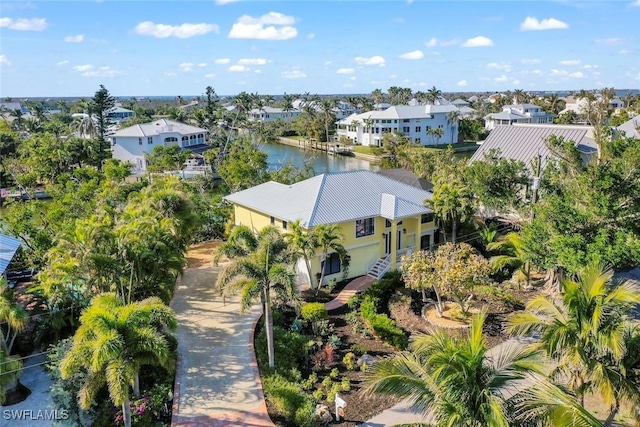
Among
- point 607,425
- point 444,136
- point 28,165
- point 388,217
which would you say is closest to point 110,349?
point 607,425

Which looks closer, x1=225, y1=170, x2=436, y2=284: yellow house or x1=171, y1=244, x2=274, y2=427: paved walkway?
x1=171, y1=244, x2=274, y2=427: paved walkway

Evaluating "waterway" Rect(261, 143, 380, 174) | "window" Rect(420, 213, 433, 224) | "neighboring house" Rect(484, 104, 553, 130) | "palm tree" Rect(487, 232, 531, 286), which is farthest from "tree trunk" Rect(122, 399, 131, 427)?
"neighboring house" Rect(484, 104, 553, 130)

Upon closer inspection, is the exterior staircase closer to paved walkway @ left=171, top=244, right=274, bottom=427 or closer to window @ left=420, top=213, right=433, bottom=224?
window @ left=420, top=213, right=433, bottom=224

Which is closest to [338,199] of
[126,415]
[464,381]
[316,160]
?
[126,415]

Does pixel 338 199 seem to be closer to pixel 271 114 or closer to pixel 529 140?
pixel 529 140

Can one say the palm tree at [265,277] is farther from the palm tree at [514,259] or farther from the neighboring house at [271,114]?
the neighboring house at [271,114]

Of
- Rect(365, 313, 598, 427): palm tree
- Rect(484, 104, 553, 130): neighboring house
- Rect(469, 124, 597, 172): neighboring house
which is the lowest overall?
Rect(365, 313, 598, 427): palm tree

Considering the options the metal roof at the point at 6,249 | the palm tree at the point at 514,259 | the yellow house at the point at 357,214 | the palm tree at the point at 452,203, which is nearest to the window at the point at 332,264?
the yellow house at the point at 357,214
